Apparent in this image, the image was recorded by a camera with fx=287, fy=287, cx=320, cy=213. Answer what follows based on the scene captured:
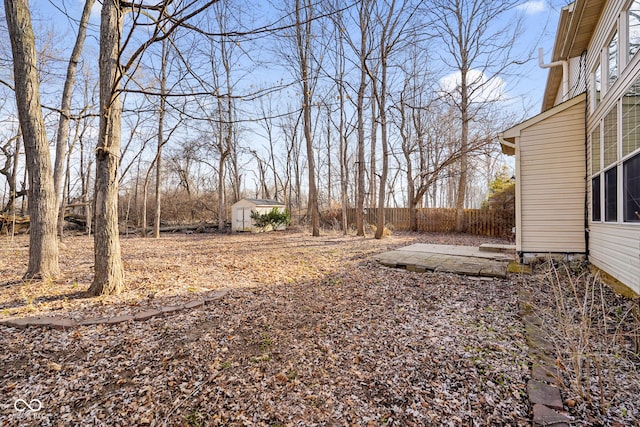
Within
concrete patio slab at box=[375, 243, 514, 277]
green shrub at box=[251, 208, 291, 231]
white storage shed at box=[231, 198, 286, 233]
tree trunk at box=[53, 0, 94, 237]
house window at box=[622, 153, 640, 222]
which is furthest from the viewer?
white storage shed at box=[231, 198, 286, 233]

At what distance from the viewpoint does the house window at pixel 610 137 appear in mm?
3783

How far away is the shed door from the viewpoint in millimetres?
14055

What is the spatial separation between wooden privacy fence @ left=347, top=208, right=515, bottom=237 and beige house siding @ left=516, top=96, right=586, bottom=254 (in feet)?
21.6

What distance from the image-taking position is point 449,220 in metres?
13.1

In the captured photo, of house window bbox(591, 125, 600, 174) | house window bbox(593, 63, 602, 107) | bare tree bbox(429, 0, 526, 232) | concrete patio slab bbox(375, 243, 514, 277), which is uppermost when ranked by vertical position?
bare tree bbox(429, 0, 526, 232)

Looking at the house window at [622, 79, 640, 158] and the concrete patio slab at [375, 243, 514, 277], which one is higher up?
the house window at [622, 79, 640, 158]

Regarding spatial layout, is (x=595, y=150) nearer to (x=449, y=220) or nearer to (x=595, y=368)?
(x=595, y=368)

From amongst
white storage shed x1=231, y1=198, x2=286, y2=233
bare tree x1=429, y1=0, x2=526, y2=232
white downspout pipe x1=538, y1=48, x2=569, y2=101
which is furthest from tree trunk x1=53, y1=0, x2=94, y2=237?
bare tree x1=429, y1=0, x2=526, y2=232

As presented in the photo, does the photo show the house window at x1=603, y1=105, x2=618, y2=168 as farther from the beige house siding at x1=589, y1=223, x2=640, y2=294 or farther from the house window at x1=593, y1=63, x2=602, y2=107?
the beige house siding at x1=589, y1=223, x2=640, y2=294

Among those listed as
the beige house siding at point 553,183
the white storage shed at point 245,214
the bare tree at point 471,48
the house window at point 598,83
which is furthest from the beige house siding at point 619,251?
the white storage shed at point 245,214

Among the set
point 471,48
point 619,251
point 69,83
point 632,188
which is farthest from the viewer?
point 471,48

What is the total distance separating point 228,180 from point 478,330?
22267mm

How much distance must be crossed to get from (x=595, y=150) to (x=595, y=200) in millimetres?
813

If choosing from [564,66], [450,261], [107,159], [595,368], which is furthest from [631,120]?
[107,159]
